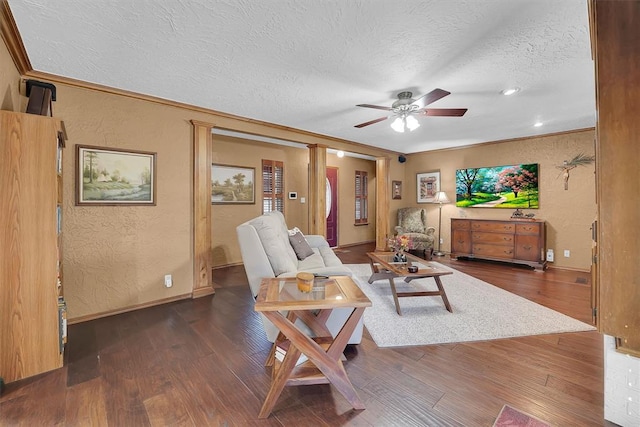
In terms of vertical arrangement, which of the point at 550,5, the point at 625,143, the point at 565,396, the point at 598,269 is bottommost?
the point at 565,396

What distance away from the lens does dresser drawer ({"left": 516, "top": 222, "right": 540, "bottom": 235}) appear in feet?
14.9

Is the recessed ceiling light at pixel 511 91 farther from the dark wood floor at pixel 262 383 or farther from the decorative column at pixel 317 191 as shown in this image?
the decorative column at pixel 317 191

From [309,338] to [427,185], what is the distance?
19.4ft

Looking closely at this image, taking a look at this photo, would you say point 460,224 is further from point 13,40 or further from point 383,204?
point 13,40

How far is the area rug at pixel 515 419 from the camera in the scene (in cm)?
139

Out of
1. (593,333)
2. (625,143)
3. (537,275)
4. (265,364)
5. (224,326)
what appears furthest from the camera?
(537,275)

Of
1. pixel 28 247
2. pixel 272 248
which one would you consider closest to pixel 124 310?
pixel 28 247

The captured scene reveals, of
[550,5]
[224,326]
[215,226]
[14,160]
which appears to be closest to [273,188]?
[215,226]

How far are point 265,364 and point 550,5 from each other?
120 inches

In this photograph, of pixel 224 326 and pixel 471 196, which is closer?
pixel 224 326

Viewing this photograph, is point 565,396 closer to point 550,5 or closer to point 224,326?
point 550,5

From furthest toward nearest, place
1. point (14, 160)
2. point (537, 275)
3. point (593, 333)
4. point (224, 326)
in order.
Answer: point (537, 275)
point (224, 326)
point (593, 333)
point (14, 160)

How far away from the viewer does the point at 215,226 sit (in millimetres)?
4957

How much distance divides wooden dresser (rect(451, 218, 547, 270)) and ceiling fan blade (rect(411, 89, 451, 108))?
11.2ft
